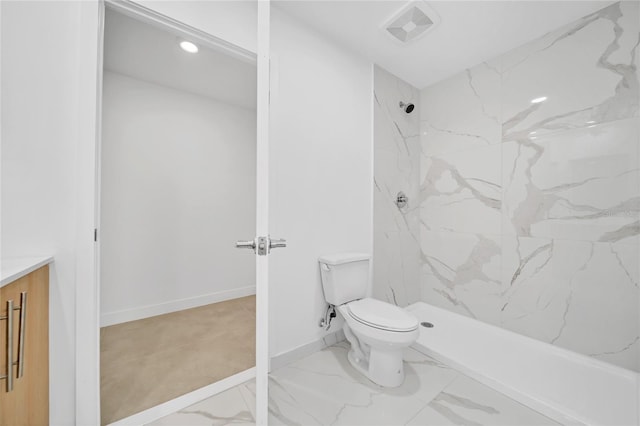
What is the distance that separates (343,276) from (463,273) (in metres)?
1.25

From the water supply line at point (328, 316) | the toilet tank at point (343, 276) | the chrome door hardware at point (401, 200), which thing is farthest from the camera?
the chrome door hardware at point (401, 200)

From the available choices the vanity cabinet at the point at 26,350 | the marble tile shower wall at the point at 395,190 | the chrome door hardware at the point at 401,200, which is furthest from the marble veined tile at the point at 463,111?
the vanity cabinet at the point at 26,350

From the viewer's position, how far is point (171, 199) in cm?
247

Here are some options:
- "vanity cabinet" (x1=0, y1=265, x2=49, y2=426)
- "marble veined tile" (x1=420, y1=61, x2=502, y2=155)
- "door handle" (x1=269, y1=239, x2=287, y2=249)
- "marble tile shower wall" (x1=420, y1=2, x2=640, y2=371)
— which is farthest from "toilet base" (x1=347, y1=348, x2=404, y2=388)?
"marble veined tile" (x1=420, y1=61, x2=502, y2=155)

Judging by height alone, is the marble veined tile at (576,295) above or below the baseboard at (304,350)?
above

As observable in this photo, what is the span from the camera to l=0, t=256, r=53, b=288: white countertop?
0.72m

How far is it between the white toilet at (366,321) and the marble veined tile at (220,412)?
689 millimetres

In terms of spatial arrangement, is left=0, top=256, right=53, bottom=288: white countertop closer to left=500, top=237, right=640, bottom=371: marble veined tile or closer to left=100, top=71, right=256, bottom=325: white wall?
left=100, top=71, right=256, bottom=325: white wall

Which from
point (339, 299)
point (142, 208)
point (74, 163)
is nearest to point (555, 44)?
point (339, 299)

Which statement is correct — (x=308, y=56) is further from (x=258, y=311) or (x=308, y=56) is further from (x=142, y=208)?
(x=142, y=208)

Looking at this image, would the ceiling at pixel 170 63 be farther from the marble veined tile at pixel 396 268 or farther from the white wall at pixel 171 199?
the marble veined tile at pixel 396 268

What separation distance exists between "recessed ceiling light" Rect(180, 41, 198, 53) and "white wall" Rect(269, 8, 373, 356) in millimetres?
752

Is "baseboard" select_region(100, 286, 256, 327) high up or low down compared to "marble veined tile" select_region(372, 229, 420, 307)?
down

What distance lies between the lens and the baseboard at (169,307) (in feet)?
7.03
